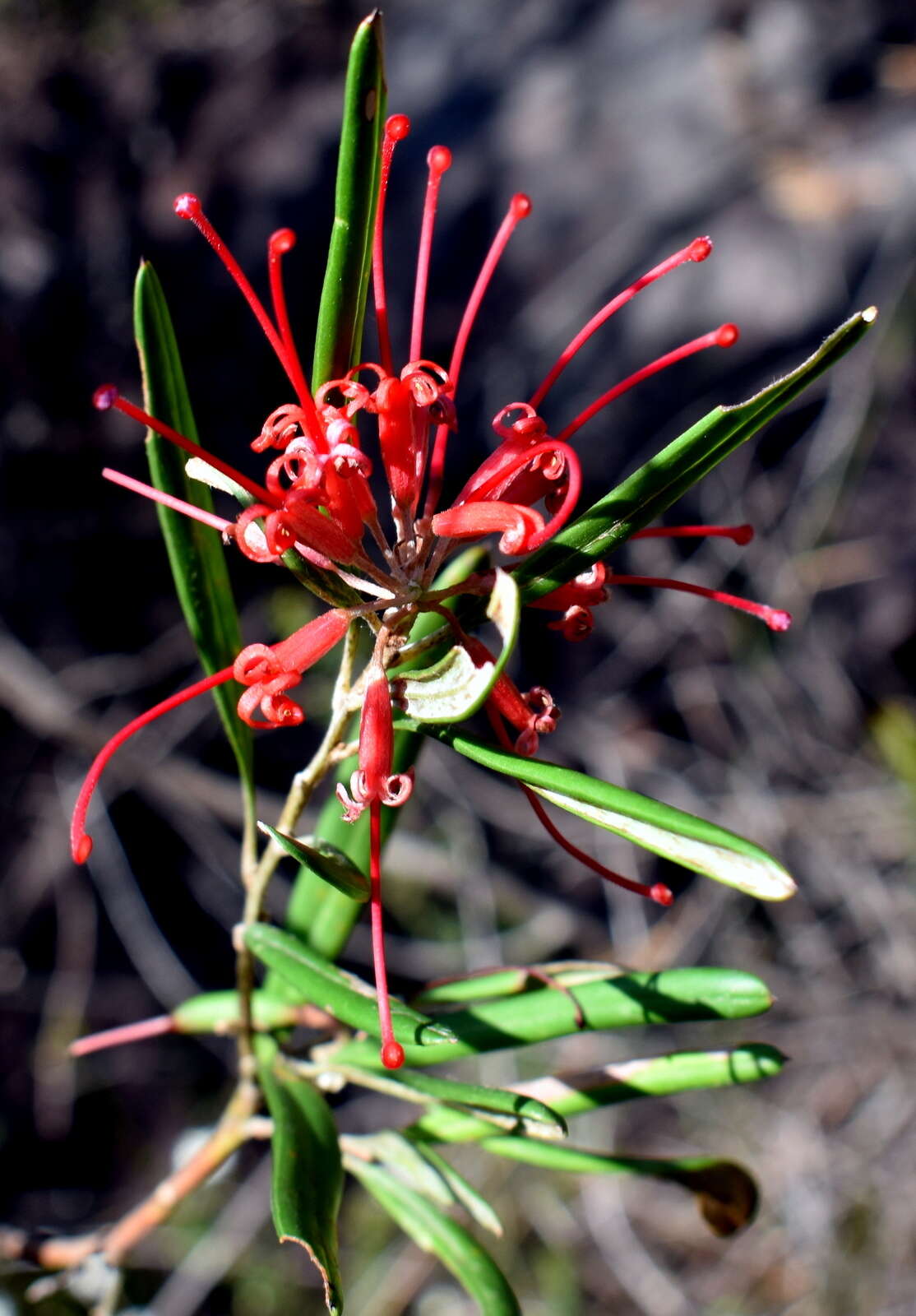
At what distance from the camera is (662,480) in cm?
63

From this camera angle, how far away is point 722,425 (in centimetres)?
62

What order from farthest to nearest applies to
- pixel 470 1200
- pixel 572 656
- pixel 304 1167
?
pixel 572 656 < pixel 470 1200 < pixel 304 1167

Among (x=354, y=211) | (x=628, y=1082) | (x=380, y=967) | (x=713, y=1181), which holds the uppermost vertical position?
(x=354, y=211)

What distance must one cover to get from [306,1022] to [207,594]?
1.37 feet

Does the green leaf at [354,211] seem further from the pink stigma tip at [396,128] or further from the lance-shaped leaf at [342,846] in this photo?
the lance-shaped leaf at [342,846]

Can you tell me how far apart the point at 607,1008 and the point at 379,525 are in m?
0.39

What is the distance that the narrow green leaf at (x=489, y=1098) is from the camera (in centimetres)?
68

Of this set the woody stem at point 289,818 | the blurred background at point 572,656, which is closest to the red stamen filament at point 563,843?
the woody stem at point 289,818

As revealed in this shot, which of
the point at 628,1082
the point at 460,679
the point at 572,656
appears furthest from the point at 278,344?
the point at 572,656

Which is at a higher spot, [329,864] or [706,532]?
[706,532]

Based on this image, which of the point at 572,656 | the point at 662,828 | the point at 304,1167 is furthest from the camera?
the point at 572,656

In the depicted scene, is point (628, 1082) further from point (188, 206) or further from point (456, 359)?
point (188, 206)

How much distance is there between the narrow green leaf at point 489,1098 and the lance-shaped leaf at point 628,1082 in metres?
0.04

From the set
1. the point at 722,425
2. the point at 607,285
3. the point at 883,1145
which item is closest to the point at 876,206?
the point at 607,285
